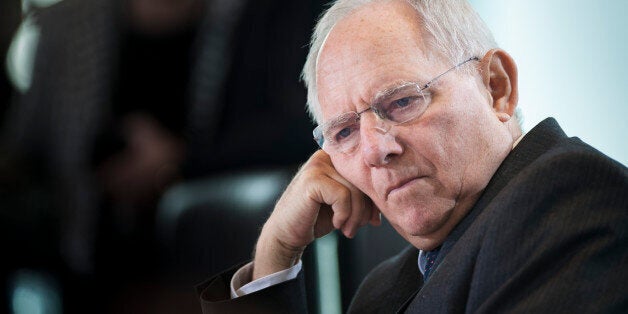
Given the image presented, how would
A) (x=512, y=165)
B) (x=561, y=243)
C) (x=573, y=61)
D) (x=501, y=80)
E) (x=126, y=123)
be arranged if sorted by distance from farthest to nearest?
(x=126, y=123) → (x=573, y=61) → (x=501, y=80) → (x=512, y=165) → (x=561, y=243)

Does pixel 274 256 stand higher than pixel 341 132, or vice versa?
pixel 341 132

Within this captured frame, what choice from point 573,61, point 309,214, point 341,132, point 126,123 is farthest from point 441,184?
point 126,123

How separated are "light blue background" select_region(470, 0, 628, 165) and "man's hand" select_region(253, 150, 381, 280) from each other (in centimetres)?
43

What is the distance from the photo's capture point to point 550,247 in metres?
0.88

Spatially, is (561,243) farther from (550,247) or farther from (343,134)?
(343,134)

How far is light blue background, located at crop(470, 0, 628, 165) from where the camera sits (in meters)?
1.38

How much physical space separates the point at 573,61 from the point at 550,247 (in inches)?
27.4

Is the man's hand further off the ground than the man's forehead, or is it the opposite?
the man's forehead

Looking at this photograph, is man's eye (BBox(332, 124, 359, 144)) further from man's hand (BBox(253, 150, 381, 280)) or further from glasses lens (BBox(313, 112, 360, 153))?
man's hand (BBox(253, 150, 381, 280))

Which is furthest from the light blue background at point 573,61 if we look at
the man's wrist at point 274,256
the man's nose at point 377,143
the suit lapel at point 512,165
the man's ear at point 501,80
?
the man's wrist at point 274,256

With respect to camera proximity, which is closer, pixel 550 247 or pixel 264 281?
pixel 550 247

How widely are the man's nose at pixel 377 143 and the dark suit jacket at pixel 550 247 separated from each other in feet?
0.74

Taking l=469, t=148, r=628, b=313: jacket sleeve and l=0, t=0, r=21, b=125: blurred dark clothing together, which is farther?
l=0, t=0, r=21, b=125: blurred dark clothing

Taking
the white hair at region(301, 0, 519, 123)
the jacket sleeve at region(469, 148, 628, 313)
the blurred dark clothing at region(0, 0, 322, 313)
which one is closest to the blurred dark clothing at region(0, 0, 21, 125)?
the blurred dark clothing at region(0, 0, 322, 313)
